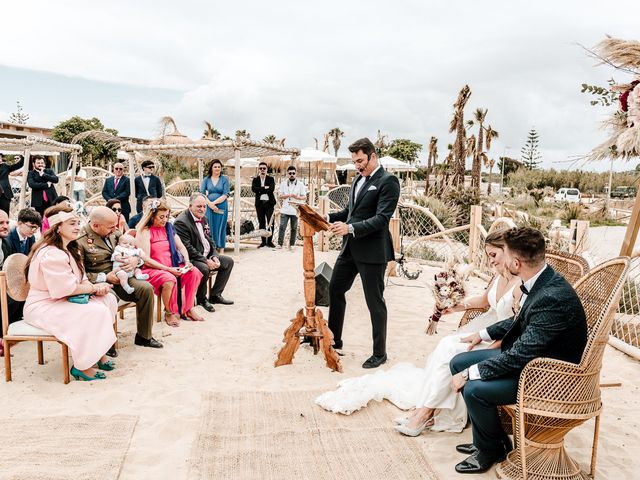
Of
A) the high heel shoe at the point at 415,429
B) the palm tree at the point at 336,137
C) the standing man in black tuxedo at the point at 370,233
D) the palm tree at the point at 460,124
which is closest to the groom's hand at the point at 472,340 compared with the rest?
the high heel shoe at the point at 415,429

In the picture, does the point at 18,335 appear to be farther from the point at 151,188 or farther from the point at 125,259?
the point at 151,188

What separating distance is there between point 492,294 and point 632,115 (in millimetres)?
1496

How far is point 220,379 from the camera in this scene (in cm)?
420

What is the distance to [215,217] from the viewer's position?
32.0 feet

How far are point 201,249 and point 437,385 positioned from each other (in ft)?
13.2

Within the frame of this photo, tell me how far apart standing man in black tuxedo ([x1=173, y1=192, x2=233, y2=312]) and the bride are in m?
2.91

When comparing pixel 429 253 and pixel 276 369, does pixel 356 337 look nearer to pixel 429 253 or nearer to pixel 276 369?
pixel 276 369

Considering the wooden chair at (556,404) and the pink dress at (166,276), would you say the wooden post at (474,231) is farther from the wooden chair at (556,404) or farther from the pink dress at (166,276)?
the wooden chair at (556,404)

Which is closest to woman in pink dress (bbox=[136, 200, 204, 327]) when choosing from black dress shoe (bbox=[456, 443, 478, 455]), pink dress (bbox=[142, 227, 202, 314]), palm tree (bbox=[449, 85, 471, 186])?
pink dress (bbox=[142, 227, 202, 314])

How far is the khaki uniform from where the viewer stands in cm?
475

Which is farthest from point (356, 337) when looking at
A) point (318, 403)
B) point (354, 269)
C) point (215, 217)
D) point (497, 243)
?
point (215, 217)

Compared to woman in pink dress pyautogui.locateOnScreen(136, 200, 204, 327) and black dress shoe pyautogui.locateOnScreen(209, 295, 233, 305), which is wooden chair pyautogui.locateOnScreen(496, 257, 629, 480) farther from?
black dress shoe pyautogui.locateOnScreen(209, 295, 233, 305)

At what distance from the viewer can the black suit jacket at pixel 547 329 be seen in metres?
2.51

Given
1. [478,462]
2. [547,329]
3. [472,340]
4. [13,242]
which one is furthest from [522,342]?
[13,242]
